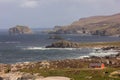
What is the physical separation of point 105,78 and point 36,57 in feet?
234

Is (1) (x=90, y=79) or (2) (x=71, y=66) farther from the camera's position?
(2) (x=71, y=66)

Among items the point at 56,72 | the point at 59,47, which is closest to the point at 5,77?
the point at 56,72

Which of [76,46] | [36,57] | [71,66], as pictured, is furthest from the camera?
[76,46]

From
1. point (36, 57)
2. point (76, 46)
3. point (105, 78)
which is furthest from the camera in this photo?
point (76, 46)

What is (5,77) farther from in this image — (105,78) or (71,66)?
(71,66)

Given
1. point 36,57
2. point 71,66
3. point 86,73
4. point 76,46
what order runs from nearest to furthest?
point 86,73 < point 71,66 < point 36,57 < point 76,46

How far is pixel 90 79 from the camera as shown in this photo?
73.9 metres

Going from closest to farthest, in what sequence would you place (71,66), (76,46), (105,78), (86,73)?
(105,78)
(86,73)
(71,66)
(76,46)

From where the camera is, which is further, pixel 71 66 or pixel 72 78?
pixel 71 66

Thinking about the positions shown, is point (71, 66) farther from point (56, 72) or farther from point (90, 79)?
point (90, 79)

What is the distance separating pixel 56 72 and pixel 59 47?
107426mm

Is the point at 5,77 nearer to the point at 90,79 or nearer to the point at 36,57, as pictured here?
the point at 90,79

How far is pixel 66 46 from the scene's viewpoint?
623ft

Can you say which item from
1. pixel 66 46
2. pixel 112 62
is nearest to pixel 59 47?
pixel 66 46
